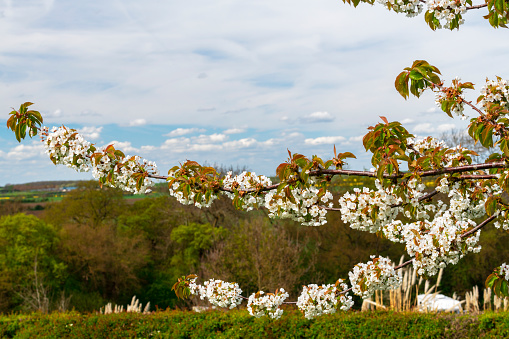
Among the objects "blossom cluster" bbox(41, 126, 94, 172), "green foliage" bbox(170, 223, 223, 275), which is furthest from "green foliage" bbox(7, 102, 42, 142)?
"green foliage" bbox(170, 223, 223, 275)

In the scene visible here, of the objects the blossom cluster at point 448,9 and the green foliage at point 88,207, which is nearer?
the blossom cluster at point 448,9

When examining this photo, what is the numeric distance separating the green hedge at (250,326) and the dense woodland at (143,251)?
843 cm

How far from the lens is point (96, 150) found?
3271mm

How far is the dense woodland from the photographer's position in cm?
2028

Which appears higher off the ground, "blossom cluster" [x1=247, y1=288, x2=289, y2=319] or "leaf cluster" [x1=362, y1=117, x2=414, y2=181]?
"leaf cluster" [x1=362, y1=117, x2=414, y2=181]

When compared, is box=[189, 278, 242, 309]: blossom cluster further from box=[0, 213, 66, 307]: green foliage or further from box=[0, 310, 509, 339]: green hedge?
box=[0, 213, 66, 307]: green foliage

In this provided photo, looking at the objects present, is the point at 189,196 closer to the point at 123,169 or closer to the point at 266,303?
the point at 123,169

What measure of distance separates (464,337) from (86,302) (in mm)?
20405

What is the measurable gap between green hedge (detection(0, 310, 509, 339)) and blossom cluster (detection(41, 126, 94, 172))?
5.10 m

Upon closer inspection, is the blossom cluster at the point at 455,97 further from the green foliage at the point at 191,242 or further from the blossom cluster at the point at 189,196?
the green foliage at the point at 191,242

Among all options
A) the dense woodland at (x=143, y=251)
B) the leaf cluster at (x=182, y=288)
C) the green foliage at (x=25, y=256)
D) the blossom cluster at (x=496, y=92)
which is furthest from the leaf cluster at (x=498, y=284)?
the green foliage at (x=25, y=256)

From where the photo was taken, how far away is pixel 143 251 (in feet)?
87.5

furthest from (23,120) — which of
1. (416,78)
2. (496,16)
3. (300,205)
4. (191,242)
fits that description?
(191,242)

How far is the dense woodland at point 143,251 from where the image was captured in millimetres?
20281
